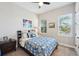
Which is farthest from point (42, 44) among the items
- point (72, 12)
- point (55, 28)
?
point (72, 12)

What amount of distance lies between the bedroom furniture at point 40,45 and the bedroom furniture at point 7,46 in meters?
0.19

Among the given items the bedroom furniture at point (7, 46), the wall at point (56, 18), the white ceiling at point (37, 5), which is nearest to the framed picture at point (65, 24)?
the wall at point (56, 18)

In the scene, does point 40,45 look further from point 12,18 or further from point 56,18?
point 12,18

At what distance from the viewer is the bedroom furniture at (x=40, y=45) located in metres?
1.18

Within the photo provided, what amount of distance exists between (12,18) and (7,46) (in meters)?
0.42

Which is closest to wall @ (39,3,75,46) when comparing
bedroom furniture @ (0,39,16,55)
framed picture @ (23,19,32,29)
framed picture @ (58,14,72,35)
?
framed picture @ (58,14,72,35)

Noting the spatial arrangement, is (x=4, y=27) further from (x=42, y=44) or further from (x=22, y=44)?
(x=42, y=44)

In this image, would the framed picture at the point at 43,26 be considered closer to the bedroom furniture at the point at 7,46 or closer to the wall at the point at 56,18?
the wall at the point at 56,18

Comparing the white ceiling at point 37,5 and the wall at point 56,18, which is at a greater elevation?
the white ceiling at point 37,5

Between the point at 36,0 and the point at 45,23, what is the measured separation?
1.18 ft

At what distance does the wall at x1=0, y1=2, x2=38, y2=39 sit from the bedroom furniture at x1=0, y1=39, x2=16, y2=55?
0.10m

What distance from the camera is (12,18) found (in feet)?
3.63

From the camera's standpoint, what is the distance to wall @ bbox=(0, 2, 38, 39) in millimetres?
1046

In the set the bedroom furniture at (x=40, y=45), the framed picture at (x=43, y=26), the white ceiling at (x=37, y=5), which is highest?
the white ceiling at (x=37, y=5)
